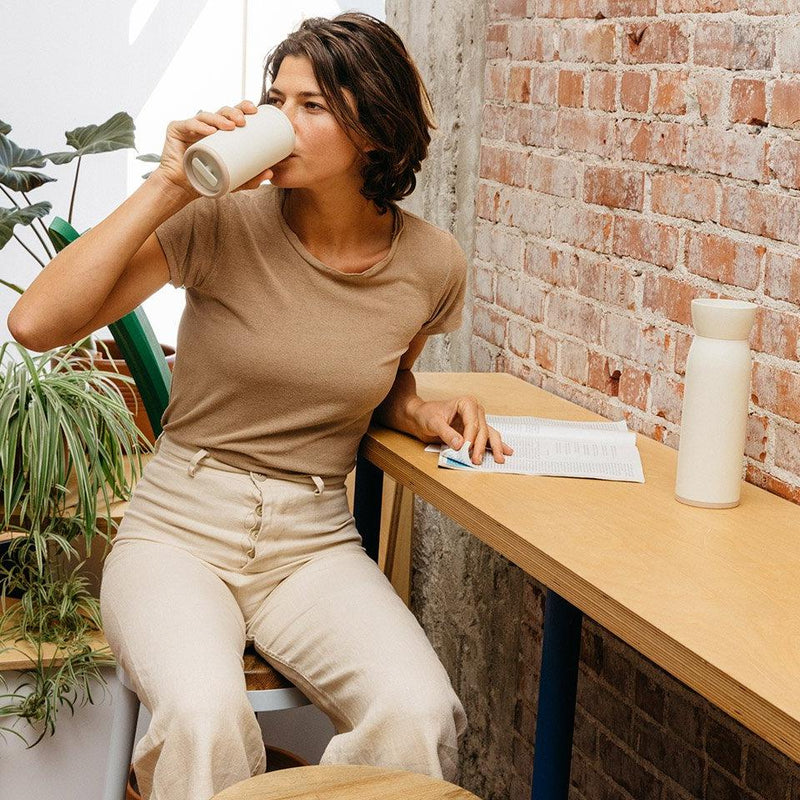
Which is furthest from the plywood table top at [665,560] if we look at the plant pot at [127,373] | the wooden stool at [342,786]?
the plant pot at [127,373]

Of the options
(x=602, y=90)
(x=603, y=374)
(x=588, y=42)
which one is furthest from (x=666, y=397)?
(x=588, y=42)

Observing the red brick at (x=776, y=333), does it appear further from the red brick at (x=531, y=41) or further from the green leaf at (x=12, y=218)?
the green leaf at (x=12, y=218)

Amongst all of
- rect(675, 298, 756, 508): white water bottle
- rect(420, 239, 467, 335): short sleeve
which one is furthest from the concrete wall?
rect(420, 239, 467, 335): short sleeve

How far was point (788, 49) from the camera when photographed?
1.53 metres

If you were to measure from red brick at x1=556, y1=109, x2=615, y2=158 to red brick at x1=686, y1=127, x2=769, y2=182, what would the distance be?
0.76 feet

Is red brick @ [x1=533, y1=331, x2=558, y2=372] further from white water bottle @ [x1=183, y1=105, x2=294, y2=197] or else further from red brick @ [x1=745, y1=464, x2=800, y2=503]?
white water bottle @ [x1=183, y1=105, x2=294, y2=197]

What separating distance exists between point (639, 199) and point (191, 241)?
74cm

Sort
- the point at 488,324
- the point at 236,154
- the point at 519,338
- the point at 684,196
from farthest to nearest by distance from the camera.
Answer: the point at 488,324 < the point at 519,338 < the point at 684,196 < the point at 236,154

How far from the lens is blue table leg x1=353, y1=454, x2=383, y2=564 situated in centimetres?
205

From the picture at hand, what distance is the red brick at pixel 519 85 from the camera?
7.23 feet

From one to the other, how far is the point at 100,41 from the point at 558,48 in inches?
74.8

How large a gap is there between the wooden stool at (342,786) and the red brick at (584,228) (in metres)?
1.08

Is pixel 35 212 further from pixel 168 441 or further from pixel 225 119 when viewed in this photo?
pixel 225 119

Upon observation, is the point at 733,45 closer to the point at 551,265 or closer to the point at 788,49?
the point at 788,49
